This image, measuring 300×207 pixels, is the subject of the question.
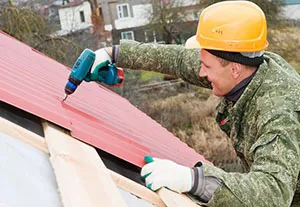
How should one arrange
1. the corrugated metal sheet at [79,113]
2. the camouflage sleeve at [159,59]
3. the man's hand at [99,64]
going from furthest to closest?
the camouflage sleeve at [159,59] → the man's hand at [99,64] → the corrugated metal sheet at [79,113]

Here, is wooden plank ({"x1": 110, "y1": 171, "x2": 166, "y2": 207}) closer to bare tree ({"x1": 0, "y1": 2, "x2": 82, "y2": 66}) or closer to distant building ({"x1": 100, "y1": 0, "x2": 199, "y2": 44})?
bare tree ({"x1": 0, "y1": 2, "x2": 82, "y2": 66})

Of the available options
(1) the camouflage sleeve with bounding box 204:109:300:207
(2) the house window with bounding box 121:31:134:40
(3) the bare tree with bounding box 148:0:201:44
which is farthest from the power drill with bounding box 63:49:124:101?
(2) the house window with bounding box 121:31:134:40

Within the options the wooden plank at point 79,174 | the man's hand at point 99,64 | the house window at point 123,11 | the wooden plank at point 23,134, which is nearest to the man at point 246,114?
the wooden plank at point 79,174

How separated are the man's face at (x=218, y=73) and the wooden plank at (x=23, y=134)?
1059mm

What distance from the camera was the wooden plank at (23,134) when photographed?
2.47 m

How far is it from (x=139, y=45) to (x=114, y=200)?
2.11 m

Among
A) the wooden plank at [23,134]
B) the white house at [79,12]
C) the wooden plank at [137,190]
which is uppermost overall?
the wooden plank at [23,134]

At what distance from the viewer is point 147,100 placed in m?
21.4

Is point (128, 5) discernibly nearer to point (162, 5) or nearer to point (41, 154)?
point (162, 5)

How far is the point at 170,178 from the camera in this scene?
8.37 ft

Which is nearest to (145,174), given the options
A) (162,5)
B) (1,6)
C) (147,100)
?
(1,6)

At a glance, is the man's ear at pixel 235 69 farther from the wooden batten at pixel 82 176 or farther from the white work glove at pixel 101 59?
the white work glove at pixel 101 59

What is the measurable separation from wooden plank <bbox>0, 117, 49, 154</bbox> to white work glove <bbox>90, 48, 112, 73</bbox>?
1.29 m

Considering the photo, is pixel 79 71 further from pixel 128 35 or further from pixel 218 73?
pixel 128 35
